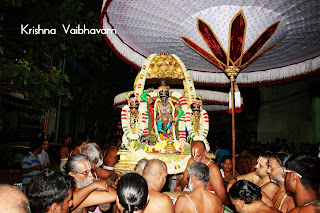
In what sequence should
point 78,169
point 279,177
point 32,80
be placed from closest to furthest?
point 78,169 < point 279,177 < point 32,80

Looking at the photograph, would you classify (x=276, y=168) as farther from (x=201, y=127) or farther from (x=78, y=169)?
(x=78, y=169)

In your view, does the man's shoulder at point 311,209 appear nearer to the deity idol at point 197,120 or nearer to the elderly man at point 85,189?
the elderly man at point 85,189

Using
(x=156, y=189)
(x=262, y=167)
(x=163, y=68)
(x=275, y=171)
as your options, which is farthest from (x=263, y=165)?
(x=163, y=68)

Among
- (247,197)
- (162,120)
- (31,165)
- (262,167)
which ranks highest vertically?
(162,120)

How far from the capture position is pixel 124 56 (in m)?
6.46

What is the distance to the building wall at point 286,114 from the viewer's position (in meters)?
19.8

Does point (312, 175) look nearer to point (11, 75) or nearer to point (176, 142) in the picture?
point (176, 142)

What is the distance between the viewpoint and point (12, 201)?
4.85 ft

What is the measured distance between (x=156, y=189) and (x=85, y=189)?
33.5 inches

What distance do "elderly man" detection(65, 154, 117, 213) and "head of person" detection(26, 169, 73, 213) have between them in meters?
0.41

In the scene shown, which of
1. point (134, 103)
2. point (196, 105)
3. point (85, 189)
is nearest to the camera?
point (85, 189)

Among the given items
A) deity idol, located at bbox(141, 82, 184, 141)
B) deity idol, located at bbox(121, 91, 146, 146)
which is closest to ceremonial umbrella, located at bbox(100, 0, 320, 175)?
deity idol, located at bbox(141, 82, 184, 141)

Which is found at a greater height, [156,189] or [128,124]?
[128,124]

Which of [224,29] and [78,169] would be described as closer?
[78,169]
